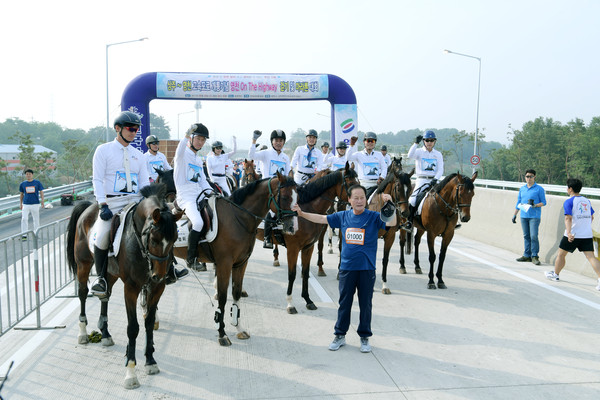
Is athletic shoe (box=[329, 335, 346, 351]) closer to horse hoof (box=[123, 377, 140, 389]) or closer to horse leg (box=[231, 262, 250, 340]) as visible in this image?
horse leg (box=[231, 262, 250, 340])

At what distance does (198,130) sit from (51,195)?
2004cm

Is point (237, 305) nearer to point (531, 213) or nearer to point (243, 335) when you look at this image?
point (243, 335)

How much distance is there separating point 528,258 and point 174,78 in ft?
42.7

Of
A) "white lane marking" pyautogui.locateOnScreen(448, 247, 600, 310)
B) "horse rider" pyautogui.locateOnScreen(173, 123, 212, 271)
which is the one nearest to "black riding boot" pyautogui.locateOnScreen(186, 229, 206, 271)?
"horse rider" pyautogui.locateOnScreen(173, 123, 212, 271)

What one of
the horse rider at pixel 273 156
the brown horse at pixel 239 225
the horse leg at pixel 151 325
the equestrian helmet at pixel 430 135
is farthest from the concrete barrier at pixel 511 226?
the horse leg at pixel 151 325

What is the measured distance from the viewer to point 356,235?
218 inches

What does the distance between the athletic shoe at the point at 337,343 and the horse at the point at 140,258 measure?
2114mm

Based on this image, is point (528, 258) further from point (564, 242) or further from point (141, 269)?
point (141, 269)

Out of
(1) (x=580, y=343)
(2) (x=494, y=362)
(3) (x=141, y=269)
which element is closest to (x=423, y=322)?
(2) (x=494, y=362)

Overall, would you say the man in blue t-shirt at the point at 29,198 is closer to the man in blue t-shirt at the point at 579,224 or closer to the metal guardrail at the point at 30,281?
the metal guardrail at the point at 30,281

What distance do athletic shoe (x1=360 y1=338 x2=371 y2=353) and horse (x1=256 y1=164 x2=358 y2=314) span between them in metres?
1.65

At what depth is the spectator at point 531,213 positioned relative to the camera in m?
10.3

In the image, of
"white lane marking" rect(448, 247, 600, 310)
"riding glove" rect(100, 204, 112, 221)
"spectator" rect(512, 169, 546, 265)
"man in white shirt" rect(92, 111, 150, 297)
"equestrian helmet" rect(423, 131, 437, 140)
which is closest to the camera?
"riding glove" rect(100, 204, 112, 221)

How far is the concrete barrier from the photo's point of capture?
965 cm
